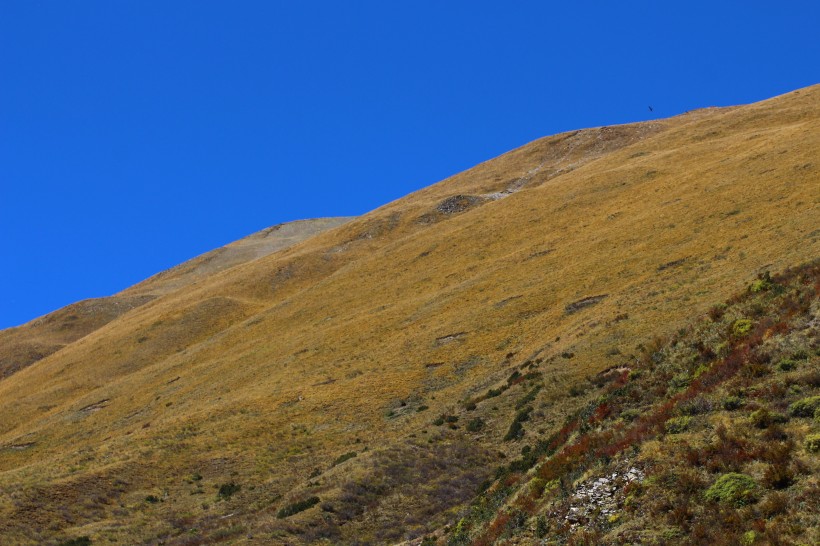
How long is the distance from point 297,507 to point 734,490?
2072 centimetres

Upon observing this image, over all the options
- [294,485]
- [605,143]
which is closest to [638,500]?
[294,485]

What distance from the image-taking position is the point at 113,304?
13438cm

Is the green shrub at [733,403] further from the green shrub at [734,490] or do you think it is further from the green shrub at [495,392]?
the green shrub at [495,392]

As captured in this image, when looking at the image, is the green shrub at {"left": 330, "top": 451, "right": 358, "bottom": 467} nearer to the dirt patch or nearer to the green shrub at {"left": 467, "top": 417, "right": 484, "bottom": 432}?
the green shrub at {"left": 467, "top": 417, "right": 484, "bottom": 432}

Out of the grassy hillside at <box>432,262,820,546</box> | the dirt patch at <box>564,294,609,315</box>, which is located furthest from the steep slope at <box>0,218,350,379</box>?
the grassy hillside at <box>432,262,820,546</box>

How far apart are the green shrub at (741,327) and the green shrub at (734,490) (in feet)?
31.8

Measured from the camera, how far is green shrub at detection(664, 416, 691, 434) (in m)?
19.4

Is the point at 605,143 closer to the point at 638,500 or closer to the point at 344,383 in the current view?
the point at 344,383

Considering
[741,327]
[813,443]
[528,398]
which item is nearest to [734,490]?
[813,443]

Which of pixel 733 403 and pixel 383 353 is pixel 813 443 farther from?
pixel 383 353

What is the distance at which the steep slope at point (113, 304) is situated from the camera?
114m

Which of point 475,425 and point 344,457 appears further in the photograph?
point 344,457

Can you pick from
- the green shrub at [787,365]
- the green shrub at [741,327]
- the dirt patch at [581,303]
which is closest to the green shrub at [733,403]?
the green shrub at [787,365]

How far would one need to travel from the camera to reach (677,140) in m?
118
